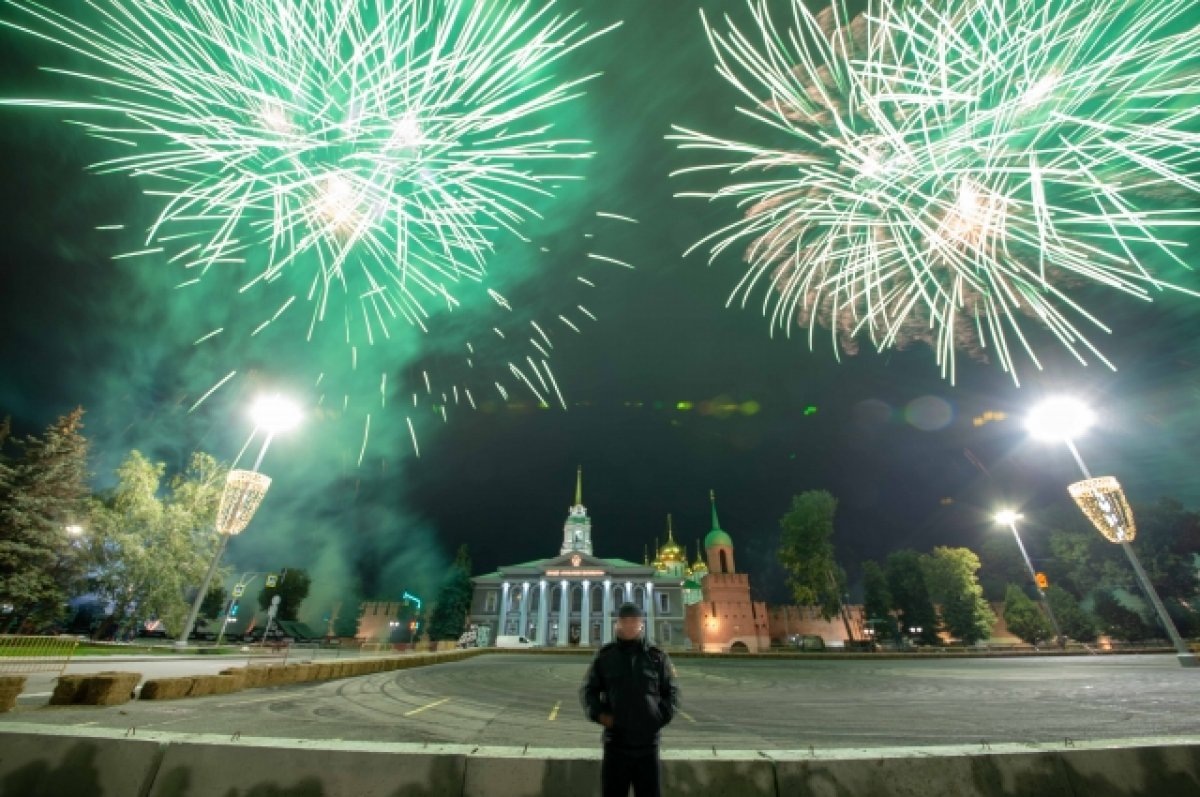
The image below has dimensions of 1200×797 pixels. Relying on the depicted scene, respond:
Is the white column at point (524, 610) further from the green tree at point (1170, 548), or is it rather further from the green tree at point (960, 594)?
the green tree at point (1170, 548)

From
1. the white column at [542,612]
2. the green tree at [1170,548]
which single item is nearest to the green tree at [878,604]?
the green tree at [1170,548]

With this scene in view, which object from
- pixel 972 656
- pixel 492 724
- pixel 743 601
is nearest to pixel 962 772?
pixel 492 724

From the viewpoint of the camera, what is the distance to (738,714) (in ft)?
36.0

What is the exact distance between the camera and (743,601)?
254 feet

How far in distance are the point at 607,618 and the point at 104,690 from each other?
75304 mm

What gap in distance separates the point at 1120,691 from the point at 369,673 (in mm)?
26902

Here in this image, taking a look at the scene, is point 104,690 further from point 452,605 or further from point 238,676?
point 452,605

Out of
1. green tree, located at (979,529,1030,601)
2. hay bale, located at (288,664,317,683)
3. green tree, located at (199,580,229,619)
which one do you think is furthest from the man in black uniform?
green tree, located at (199,580,229,619)

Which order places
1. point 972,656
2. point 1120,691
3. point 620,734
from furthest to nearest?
point 972,656 < point 1120,691 < point 620,734

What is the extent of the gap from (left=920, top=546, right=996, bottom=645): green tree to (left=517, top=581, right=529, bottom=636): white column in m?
58.3

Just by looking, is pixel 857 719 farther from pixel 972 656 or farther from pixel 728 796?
pixel 972 656

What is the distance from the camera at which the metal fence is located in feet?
48.4

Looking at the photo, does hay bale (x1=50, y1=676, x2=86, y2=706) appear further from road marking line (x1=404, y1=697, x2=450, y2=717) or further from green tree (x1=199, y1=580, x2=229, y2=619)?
green tree (x1=199, y1=580, x2=229, y2=619)

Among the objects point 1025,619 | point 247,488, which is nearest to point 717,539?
point 1025,619
